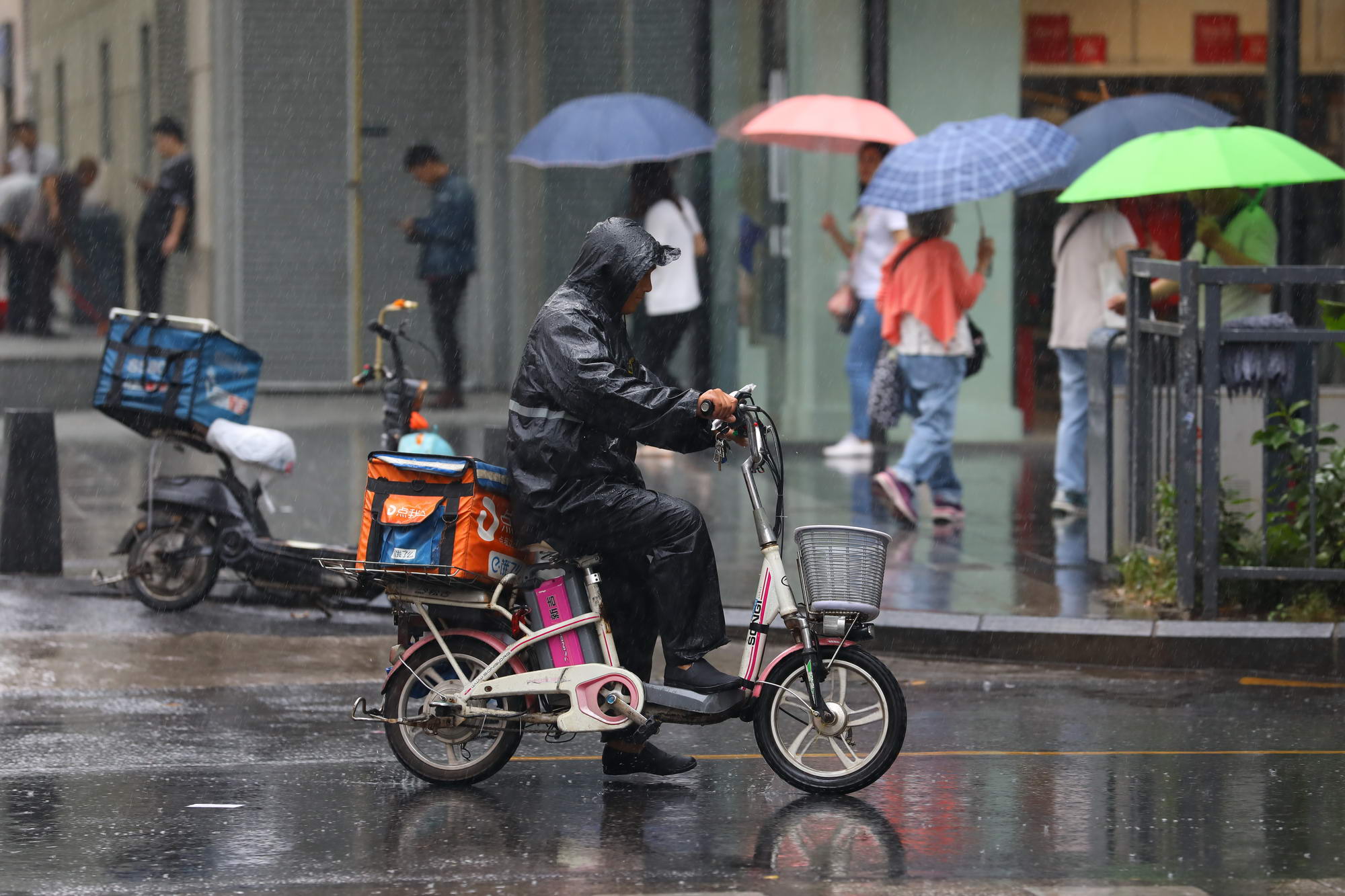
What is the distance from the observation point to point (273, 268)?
16266mm

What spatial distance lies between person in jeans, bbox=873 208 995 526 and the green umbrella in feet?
4.43

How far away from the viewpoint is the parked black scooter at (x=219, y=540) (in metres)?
8.42

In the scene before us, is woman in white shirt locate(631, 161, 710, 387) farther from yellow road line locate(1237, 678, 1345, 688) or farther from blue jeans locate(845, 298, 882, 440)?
yellow road line locate(1237, 678, 1345, 688)

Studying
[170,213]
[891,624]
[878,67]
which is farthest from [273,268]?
[891,624]

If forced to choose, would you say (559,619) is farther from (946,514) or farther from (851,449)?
(851,449)

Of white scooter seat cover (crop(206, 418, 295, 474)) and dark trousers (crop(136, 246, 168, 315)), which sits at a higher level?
dark trousers (crop(136, 246, 168, 315))

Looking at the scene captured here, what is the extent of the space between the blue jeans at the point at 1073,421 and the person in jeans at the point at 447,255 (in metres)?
5.95

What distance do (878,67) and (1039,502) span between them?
167 inches

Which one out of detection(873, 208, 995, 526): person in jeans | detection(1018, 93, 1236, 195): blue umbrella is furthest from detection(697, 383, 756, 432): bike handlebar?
detection(1018, 93, 1236, 195): blue umbrella

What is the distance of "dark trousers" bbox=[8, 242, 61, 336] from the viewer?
15820 millimetres

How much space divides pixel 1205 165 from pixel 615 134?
210 inches

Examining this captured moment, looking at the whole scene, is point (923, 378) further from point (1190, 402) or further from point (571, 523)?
point (571, 523)

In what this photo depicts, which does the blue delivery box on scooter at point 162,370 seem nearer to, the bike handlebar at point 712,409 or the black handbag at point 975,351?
the bike handlebar at point 712,409

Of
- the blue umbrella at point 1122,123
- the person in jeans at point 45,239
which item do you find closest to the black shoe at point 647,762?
the blue umbrella at point 1122,123
